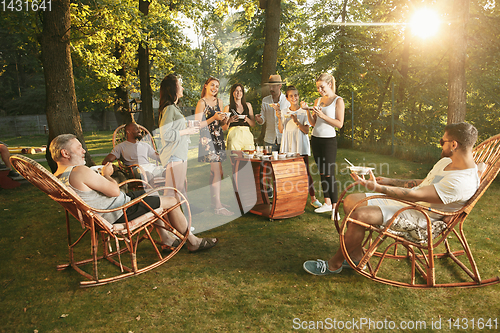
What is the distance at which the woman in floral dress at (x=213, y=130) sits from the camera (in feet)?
13.7

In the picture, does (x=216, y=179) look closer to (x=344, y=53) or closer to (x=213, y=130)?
(x=213, y=130)

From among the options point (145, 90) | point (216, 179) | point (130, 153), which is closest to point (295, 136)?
point (216, 179)

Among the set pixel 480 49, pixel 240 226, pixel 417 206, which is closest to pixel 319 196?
pixel 240 226

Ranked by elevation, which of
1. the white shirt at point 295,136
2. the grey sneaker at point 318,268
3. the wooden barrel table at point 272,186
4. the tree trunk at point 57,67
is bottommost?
the grey sneaker at point 318,268

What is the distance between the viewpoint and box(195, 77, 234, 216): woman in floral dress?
13.7 ft

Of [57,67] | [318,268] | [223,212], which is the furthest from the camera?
[57,67]

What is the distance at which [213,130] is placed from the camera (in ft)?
Result: 14.1

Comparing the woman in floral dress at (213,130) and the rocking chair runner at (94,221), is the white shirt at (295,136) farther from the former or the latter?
the rocking chair runner at (94,221)

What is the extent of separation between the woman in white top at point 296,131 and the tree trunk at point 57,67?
3.80 meters

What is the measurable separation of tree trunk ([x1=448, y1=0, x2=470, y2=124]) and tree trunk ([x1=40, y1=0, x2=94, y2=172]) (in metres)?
7.29

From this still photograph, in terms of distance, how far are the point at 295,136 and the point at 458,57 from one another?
13.0 ft

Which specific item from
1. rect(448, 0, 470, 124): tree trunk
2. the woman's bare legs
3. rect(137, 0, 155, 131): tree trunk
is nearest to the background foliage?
rect(137, 0, 155, 131): tree trunk

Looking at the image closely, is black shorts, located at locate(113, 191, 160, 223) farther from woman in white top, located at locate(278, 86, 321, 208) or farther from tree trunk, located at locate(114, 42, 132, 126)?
tree trunk, located at locate(114, 42, 132, 126)

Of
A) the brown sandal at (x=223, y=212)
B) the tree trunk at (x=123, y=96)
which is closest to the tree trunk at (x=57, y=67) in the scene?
the brown sandal at (x=223, y=212)
